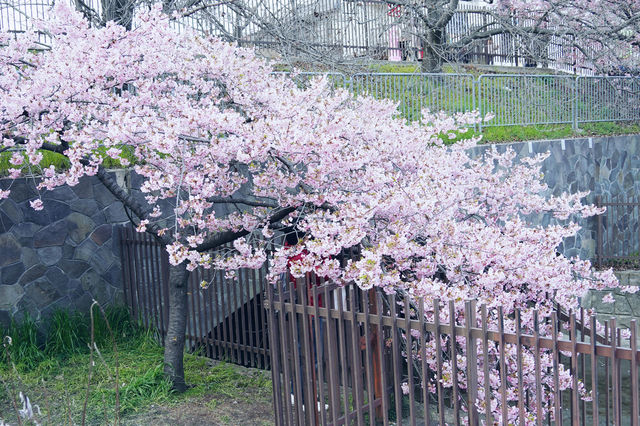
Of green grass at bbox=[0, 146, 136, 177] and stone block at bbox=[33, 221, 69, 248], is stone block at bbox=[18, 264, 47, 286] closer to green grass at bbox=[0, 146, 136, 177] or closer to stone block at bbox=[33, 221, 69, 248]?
stone block at bbox=[33, 221, 69, 248]

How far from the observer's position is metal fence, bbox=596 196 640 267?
12922mm

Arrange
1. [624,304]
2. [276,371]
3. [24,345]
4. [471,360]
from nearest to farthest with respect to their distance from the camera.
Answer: [471,360] → [276,371] → [24,345] → [624,304]

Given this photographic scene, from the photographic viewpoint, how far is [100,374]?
6449mm

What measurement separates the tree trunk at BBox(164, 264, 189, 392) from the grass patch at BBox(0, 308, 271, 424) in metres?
0.10

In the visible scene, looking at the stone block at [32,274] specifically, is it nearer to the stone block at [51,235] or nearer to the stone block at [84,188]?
the stone block at [51,235]

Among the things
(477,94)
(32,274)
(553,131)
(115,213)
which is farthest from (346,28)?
(32,274)

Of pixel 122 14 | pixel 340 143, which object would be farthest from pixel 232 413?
pixel 122 14

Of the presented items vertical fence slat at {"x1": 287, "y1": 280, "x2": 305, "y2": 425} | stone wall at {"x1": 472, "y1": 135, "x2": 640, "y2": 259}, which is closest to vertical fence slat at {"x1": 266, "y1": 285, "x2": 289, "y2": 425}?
vertical fence slat at {"x1": 287, "y1": 280, "x2": 305, "y2": 425}

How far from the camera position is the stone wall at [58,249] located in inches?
285

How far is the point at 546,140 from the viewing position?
41.5ft

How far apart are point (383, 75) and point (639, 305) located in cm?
626

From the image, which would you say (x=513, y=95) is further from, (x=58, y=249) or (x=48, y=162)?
(x=58, y=249)

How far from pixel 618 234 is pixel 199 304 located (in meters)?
10.0

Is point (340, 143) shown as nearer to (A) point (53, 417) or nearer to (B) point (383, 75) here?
(A) point (53, 417)
